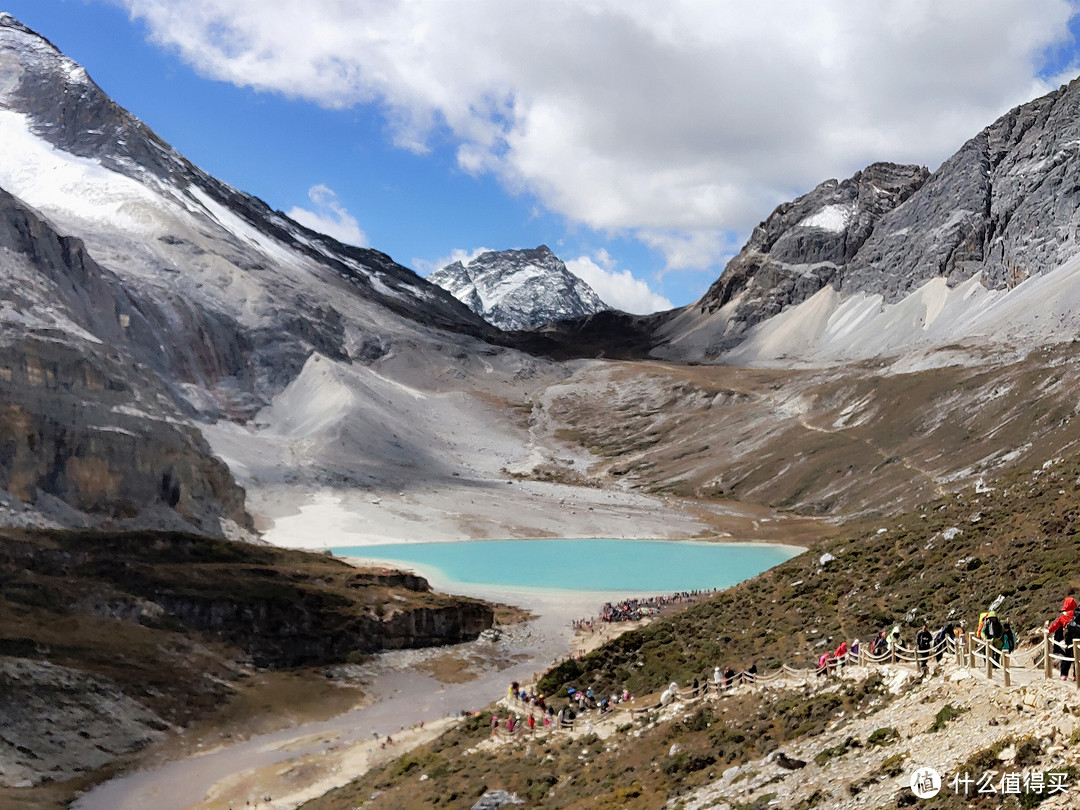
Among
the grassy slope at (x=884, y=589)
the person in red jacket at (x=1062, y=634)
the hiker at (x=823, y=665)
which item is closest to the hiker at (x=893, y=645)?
the hiker at (x=823, y=665)

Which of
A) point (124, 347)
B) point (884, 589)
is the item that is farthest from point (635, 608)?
point (124, 347)

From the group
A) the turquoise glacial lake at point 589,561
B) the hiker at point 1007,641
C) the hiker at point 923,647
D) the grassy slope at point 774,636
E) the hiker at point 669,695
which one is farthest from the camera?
the turquoise glacial lake at point 589,561

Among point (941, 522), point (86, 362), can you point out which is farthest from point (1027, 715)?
Result: point (86, 362)

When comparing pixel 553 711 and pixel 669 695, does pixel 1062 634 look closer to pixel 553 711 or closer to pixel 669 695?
pixel 669 695

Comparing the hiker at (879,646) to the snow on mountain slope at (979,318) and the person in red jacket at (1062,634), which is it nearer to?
the person in red jacket at (1062,634)

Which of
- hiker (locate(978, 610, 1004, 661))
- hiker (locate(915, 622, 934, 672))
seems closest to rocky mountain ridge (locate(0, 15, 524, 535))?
hiker (locate(915, 622, 934, 672))

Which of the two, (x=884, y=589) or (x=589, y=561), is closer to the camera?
(x=884, y=589)

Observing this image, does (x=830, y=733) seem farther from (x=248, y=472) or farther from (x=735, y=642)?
(x=248, y=472)

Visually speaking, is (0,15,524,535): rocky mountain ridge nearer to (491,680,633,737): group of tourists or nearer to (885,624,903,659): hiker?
(491,680,633,737): group of tourists
